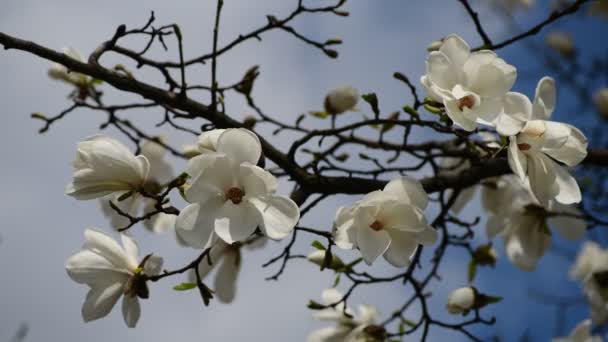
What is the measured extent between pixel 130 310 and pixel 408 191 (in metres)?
0.57

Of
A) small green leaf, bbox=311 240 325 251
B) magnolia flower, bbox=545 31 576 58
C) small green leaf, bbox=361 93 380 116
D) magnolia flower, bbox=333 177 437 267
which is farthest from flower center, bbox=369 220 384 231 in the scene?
magnolia flower, bbox=545 31 576 58

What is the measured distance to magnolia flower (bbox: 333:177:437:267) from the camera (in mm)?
1173

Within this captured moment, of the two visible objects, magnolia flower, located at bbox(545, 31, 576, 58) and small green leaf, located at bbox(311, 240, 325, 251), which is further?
magnolia flower, located at bbox(545, 31, 576, 58)

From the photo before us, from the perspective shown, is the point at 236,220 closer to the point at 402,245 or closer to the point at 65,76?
the point at 402,245

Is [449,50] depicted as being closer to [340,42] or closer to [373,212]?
[373,212]

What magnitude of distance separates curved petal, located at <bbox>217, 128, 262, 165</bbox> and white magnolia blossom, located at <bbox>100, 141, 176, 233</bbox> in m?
0.27

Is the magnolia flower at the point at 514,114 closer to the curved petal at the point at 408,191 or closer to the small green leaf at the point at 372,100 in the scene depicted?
the curved petal at the point at 408,191

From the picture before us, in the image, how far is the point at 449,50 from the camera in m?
1.22

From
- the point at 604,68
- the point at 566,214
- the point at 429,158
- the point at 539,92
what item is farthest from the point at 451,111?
the point at 604,68

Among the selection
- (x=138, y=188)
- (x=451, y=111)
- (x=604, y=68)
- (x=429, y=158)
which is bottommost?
(x=604, y=68)

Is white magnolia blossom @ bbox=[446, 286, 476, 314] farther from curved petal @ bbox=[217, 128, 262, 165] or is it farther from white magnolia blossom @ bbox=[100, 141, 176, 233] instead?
curved petal @ bbox=[217, 128, 262, 165]

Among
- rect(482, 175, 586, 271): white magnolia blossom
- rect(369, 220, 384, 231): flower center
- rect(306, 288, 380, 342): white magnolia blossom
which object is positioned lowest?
rect(482, 175, 586, 271): white magnolia blossom

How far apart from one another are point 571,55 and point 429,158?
11.3 ft

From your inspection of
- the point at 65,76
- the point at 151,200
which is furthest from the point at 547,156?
the point at 65,76
